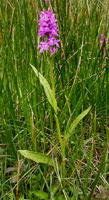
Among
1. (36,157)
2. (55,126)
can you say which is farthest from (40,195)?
(55,126)

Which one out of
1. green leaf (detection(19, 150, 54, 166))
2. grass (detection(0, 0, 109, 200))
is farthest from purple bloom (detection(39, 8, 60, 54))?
green leaf (detection(19, 150, 54, 166))

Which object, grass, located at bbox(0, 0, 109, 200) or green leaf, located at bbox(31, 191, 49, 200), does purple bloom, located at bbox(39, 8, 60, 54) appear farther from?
green leaf, located at bbox(31, 191, 49, 200)

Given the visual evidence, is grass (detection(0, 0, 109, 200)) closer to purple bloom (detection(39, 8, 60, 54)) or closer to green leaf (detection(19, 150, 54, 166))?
green leaf (detection(19, 150, 54, 166))

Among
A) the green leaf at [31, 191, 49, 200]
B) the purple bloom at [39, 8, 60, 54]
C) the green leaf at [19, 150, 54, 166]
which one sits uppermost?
the purple bloom at [39, 8, 60, 54]

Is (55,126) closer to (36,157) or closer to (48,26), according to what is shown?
(36,157)

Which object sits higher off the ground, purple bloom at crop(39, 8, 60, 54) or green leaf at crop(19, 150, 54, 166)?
purple bloom at crop(39, 8, 60, 54)

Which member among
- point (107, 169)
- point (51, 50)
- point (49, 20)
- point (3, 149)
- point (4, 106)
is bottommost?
point (107, 169)

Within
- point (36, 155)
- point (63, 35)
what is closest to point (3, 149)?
point (36, 155)

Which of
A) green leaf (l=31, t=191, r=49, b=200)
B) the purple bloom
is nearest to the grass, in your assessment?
green leaf (l=31, t=191, r=49, b=200)

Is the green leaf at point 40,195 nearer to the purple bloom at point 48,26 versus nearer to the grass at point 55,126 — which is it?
the grass at point 55,126

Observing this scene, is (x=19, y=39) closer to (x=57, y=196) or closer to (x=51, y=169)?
(x=51, y=169)

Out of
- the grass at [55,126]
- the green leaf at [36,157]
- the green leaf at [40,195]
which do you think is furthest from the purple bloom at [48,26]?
the green leaf at [40,195]
